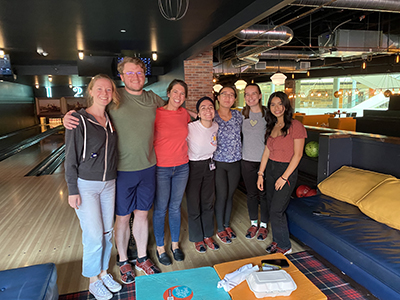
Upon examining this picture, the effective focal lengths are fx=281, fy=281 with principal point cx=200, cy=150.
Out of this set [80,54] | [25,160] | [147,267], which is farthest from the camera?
[25,160]

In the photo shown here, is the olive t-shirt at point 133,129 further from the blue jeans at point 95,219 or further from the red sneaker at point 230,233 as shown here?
the red sneaker at point 230,233

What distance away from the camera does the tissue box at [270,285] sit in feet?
4.43

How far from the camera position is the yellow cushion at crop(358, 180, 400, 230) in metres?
2.01

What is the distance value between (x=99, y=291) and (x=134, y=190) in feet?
2.24

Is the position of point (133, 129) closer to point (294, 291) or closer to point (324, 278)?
point (294, 291)

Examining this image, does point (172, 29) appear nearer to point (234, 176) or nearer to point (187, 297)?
point (234, 176)

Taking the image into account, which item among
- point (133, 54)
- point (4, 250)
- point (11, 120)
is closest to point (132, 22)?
point (133, 54)

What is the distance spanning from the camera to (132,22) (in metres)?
4.25

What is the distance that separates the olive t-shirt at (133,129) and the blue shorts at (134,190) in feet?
0.17

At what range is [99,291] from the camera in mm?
1833

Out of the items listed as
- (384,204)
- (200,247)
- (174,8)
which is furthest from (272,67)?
(200,247)

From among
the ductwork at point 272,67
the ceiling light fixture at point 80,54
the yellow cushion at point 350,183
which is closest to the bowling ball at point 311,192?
the yellow cushion at point 350,183

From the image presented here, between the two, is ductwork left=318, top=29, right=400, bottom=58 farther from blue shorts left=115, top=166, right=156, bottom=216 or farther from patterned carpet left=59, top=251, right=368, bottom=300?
blue shorts left=115, top=166, right=156, bottom=216

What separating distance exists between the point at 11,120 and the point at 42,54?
17.8 ft
